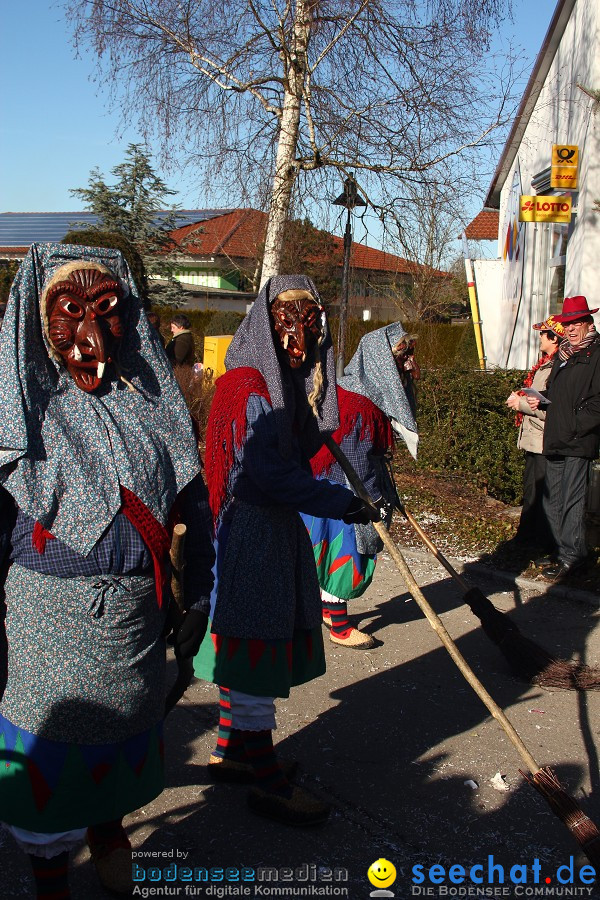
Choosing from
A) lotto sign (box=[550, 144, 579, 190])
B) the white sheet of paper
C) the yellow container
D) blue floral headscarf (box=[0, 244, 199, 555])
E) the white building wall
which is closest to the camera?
blue floral headscarf (box=[0, 244, 199, 555])

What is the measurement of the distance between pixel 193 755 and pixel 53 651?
62.8 inches

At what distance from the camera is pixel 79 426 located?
2.45 metres

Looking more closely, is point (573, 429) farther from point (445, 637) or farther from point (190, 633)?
point (190, 633)

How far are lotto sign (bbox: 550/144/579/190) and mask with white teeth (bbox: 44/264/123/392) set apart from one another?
33.2 ft

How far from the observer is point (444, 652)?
5188 millimetres

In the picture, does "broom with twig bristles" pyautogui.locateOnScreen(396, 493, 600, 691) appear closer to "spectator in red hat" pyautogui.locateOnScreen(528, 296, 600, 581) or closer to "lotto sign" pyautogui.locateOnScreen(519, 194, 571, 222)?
"spectator in red hat" pyautogui.locateOnScreen(528, 296, 600, 581)

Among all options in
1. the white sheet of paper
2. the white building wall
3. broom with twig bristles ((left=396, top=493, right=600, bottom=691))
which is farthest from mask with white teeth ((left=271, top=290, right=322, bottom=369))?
the white building wall

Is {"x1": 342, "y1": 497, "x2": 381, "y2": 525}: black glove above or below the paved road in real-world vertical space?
above

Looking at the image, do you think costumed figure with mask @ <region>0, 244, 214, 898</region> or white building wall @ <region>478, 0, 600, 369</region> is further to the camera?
white building wall @ <region>478, 0, 600, 369</region>

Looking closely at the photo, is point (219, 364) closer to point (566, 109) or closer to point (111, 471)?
point (566, 109)

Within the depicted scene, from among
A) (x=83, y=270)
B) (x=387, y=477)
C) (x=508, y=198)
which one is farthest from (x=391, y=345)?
(x=508, y=198)

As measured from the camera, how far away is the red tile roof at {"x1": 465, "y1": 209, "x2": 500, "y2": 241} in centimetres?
2486

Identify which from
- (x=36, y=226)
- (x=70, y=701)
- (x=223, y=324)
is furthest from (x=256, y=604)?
(x=36, y=226)

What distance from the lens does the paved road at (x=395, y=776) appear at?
10.1 feet
